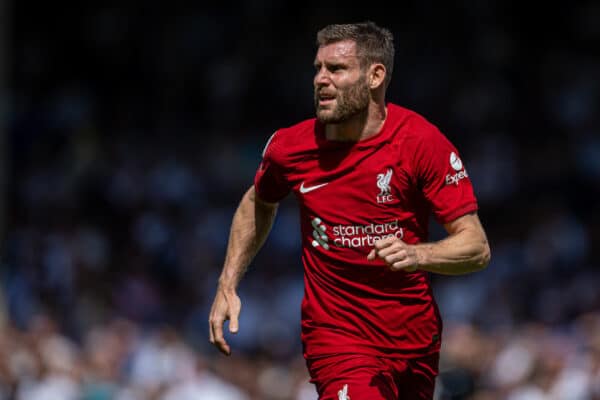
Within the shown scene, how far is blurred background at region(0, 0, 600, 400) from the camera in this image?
12.9m

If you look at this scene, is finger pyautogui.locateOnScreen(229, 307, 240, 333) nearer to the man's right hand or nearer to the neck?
the man's right hand

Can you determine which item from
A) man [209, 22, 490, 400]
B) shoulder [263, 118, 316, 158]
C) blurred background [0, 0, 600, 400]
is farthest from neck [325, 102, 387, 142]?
blurred background [0, 0, 600, 400]

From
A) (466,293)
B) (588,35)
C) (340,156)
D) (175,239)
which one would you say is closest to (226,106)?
Answer: (175,239)

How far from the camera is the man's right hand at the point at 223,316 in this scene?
601cm

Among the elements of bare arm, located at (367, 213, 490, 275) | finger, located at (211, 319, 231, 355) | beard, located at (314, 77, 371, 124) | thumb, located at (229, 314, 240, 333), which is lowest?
finger, located at (211, 319, 231, 355)

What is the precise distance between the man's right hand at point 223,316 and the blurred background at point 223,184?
9.78 ft

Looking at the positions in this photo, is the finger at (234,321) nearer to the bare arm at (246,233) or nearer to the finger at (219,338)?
the finger at (219,338)

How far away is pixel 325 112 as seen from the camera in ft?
19.4

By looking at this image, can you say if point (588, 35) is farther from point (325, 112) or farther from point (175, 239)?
point (325, 112)

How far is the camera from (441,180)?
5.86 metres

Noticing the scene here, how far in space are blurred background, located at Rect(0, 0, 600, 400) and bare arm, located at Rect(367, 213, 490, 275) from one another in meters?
3.13

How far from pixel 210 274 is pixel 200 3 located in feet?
24.1

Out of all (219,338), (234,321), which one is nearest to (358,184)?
(234,321)

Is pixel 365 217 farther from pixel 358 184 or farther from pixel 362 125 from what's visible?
pixel 362 125
